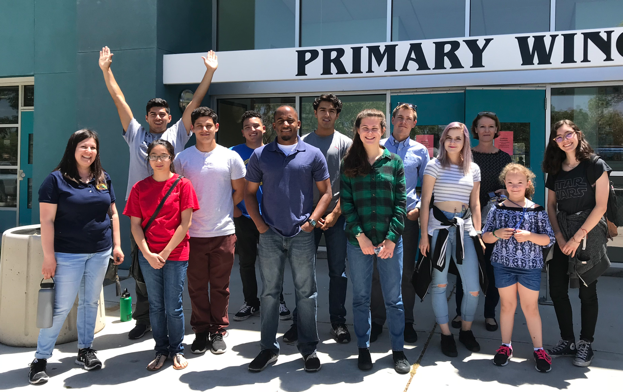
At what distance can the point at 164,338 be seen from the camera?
139 inches

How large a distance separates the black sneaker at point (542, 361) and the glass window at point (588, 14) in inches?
194

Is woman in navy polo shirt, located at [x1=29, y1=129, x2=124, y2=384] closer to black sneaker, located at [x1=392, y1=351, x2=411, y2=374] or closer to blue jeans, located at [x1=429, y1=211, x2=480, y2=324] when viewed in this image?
black sneaker, located at [x1=392, y1=351, x2=411, y2=374]

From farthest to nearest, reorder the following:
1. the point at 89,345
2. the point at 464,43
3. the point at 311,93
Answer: the point at 311,93 → the point at 464,43 → the point at 89,345

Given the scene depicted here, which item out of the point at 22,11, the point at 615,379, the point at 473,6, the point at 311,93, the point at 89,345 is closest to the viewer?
the point at 615,379

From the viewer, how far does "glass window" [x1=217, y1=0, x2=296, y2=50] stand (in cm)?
747

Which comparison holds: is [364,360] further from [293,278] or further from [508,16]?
[508,16]

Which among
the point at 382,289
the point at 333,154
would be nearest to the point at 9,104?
the point at 333,154

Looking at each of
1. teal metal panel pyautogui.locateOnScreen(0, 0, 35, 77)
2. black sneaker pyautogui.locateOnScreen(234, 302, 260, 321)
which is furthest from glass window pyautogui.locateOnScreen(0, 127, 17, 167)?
black sneaker pyautogui.locateOnScreen(234, 302, 260, 321)

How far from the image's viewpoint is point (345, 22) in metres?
7.19

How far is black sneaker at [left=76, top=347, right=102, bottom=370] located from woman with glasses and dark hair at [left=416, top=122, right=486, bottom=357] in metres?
2.52

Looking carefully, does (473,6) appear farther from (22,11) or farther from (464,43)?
(22,11)

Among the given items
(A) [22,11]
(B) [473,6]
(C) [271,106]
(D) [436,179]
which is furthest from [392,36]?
(A) [22,11]

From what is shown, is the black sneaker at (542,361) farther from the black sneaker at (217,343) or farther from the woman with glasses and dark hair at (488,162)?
the black sneaker at (217,343)

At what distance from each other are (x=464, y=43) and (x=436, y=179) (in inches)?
105
